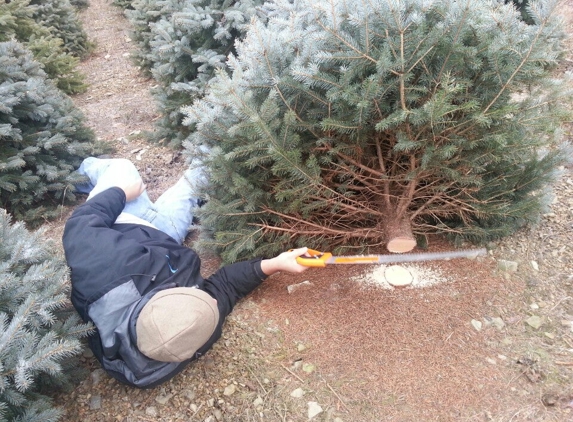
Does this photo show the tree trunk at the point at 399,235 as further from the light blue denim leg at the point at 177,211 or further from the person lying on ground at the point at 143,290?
the light blue denim leg at the point at 177,211

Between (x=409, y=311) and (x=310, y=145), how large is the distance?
1210mm

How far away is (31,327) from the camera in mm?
2195

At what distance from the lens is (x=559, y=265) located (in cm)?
297

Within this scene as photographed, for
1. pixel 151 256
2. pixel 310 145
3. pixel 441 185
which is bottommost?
pixel 151 256

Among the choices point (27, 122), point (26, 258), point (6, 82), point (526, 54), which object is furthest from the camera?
point (27, 122)

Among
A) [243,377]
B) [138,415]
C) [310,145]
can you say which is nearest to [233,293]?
[243,377]

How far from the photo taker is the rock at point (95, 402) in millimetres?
2510

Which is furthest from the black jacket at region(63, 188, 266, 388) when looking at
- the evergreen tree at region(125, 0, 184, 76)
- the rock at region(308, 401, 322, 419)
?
the evergreen tree at region(125, 0, 184, 76)

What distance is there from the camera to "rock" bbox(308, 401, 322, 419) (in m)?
2.33

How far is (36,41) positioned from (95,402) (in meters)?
4.69

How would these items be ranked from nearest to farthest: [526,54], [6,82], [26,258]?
[526,54] → [26,258] → [6,82]

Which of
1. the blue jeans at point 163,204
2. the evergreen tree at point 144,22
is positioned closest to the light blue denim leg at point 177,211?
the blue jeans at point 163,204

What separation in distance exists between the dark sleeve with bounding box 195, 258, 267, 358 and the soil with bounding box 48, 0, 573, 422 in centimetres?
13

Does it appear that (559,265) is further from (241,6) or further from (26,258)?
(241,6)
